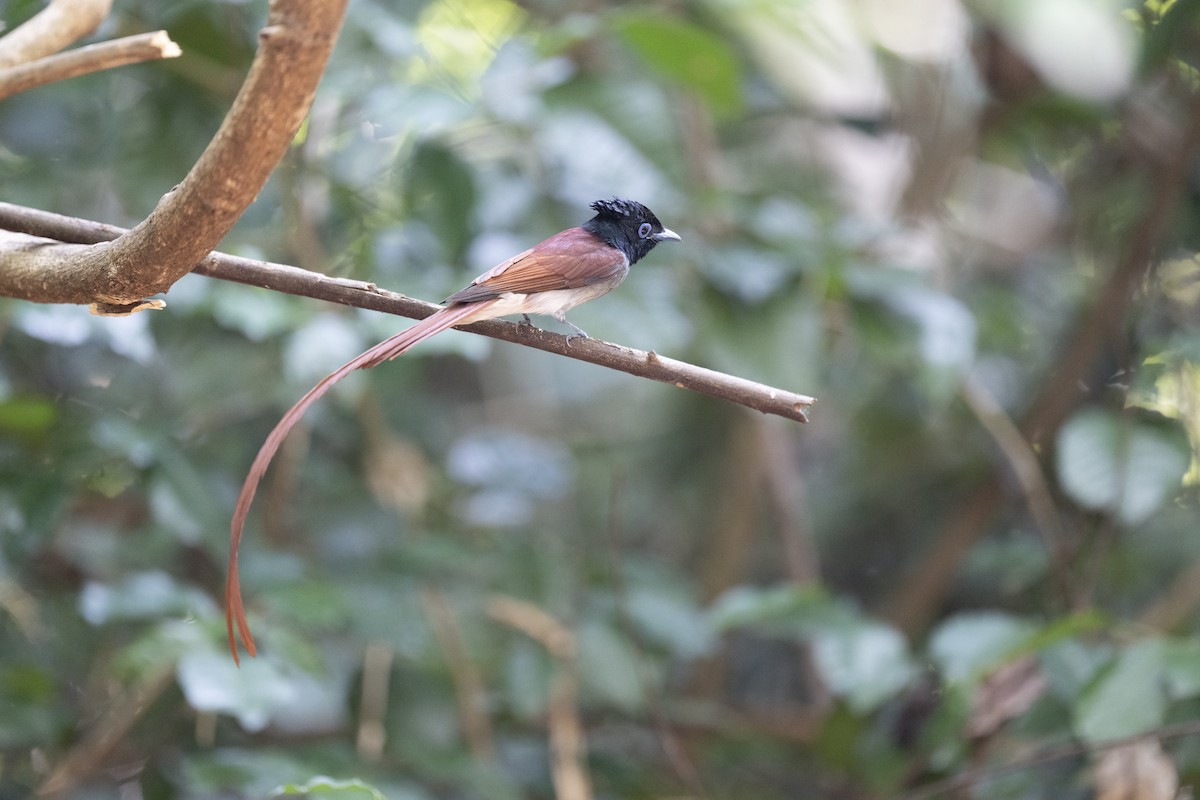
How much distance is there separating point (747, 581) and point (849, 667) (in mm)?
1554

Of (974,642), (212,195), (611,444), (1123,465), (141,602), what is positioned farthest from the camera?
(611,444)

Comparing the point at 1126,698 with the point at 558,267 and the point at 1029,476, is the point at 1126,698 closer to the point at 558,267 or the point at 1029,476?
the point at 1029,476

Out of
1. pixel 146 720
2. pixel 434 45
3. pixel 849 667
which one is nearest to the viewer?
pixel 849 667

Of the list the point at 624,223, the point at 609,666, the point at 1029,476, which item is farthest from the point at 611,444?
the point at 624,223

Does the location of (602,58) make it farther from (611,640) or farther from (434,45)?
(611,640)

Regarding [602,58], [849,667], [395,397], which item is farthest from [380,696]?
[602,58]

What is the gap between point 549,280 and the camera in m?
1.75

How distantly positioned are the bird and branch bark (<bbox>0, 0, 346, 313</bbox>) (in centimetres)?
21

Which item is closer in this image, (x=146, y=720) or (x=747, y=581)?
(x=146, y=720)

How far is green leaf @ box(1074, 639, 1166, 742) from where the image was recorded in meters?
1.96

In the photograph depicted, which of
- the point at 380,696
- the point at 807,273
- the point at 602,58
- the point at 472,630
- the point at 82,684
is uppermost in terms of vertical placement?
the point at 602,58

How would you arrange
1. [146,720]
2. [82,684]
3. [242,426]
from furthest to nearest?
[242,426] < [82,684] < [146,720]

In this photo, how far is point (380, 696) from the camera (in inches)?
103

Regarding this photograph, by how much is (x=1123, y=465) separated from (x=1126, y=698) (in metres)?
0.65
